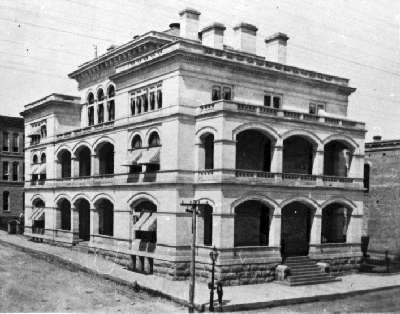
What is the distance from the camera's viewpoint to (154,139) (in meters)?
30.7

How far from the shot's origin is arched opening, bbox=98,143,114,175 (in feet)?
124

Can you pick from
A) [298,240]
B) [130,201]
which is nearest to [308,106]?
[298,240]

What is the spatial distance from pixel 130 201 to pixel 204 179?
6647mm

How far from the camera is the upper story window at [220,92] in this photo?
29828 millimetres

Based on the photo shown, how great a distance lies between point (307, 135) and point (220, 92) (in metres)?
6.07

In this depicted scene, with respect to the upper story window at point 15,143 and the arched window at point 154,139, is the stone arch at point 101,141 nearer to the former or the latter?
the arched window at point 154,139

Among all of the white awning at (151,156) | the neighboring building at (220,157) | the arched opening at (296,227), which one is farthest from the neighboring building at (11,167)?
the arched opening at (296,227)

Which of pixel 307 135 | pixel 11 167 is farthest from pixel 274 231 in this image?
pixel 11 167

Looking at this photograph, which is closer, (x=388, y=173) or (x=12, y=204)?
(x=388, y=173)

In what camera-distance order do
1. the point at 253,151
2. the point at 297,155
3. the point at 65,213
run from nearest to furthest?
the point at 253,151, the point at 297,155, the point at 65,213

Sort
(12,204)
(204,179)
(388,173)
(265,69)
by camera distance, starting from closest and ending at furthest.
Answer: (204,179) < (265,69) < (388,173) < (12,204)

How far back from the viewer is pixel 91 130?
3750 centimetres

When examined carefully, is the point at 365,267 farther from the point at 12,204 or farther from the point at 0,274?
the point at 12,204

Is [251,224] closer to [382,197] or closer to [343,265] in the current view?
[343,265]
